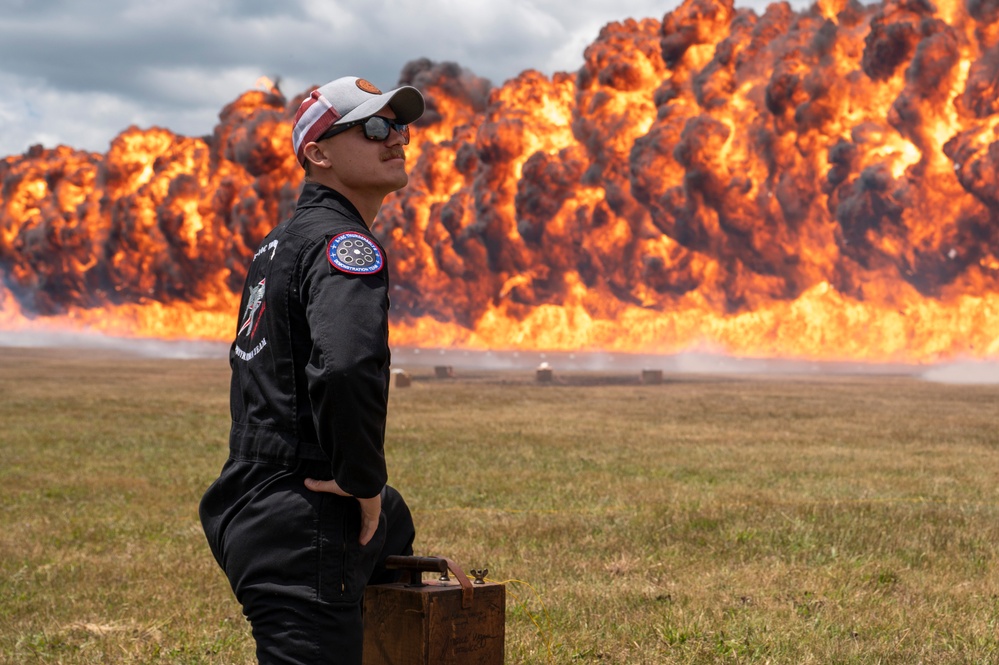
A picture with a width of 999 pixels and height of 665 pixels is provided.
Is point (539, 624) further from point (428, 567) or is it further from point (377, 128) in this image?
point (377, 128)

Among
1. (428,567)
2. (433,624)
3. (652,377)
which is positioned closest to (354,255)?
(428,567)

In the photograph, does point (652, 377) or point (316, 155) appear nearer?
point (316, 155)

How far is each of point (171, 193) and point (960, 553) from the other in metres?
154

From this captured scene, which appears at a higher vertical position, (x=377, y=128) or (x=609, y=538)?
(x=377, y=128)

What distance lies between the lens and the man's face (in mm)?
4031

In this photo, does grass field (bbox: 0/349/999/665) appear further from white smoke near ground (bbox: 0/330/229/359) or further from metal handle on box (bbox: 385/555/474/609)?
white smoke near ground (bbox: 0/330/229/359)

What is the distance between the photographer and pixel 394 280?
12962cm

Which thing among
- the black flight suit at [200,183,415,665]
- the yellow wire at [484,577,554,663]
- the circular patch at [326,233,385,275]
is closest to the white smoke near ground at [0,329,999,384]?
the yellow wire at [484,577,554,663]

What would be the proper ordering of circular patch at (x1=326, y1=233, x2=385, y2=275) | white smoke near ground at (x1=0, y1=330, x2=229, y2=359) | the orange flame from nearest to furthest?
circular patch at (x1=326, y1=233, x2=385, y2=275) < the orange flame < white smoke near ground at (x1=0, y1=330, x2=229, y2=359)

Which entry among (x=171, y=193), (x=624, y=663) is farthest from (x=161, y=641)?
(x=171, y=193)

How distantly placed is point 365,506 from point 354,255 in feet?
2.64

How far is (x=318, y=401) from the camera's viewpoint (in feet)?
11.6

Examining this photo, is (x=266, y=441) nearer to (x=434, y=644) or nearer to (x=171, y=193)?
(x=434, y=644)

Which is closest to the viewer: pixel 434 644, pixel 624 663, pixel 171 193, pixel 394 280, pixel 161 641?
pixel 434 644
